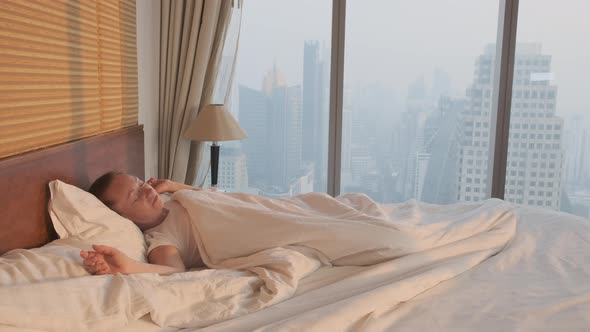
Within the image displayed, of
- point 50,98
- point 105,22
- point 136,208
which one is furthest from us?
point 105,22

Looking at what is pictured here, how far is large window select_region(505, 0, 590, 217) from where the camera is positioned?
146 inches

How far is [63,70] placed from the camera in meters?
1.90

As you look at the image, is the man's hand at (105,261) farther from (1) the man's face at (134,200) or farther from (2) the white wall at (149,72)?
(2) the white wall at (149,72)

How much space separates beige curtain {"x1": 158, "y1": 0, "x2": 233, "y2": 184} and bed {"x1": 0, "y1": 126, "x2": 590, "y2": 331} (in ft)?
4.57

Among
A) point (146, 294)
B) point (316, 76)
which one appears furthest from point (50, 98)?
point (316, 76)

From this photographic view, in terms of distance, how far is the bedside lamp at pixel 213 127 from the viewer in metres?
3.20

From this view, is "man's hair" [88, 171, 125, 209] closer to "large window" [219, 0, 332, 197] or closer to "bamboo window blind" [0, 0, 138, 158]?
"bamboo window blind" [0, 0, 138, 158]

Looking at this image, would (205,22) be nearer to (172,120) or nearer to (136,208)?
(172,120)

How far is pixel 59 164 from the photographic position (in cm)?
181

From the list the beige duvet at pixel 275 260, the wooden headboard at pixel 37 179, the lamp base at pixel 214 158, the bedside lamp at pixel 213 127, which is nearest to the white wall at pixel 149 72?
the bedside lamp at pixel 213 127

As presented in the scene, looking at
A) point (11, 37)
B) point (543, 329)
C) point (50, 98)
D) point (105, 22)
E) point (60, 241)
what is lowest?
point (543, 329)

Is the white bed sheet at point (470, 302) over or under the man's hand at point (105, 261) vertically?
under

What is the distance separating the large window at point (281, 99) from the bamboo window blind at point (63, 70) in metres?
1.22

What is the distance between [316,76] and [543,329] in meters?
2.70
